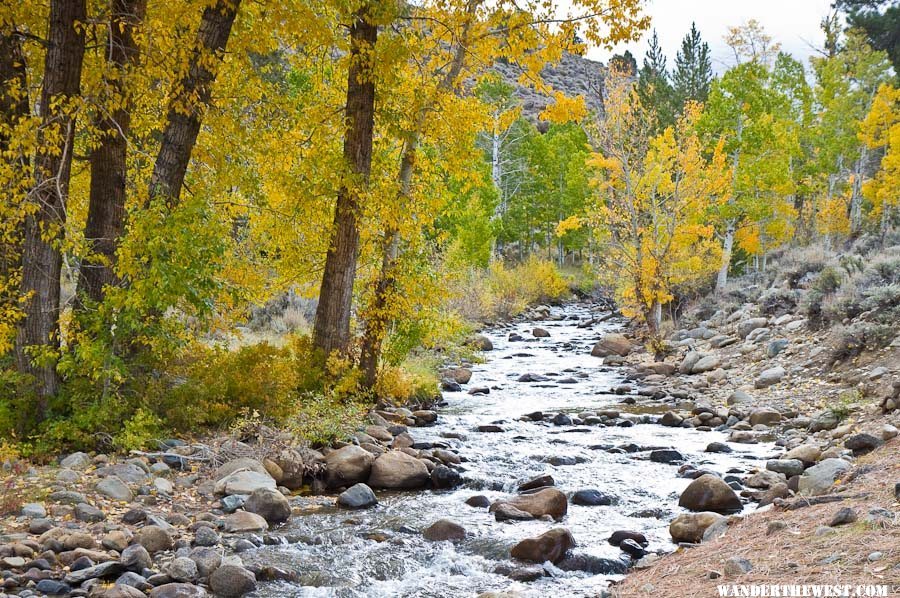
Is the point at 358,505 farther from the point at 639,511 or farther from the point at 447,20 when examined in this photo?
the point at 447,20

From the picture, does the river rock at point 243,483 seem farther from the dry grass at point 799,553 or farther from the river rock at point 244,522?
the dry grass at point 799,553

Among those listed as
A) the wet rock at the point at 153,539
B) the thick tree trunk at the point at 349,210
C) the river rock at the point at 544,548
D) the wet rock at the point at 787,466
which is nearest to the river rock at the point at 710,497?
the wet rock at the point at 787,466

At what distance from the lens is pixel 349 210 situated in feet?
35.5

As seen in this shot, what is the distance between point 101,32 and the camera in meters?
8.79

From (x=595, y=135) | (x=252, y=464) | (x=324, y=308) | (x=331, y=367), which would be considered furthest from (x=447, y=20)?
(x=595, y=135)

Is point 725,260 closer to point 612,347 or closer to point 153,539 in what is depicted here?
point 612,347

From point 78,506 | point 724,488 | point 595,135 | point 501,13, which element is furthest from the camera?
point 595,135

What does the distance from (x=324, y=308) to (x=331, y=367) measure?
0.99 meters

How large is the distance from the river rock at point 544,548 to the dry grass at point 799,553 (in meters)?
0.74

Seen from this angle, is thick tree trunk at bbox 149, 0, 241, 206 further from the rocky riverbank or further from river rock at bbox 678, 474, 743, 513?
river rock at bbox 678, 474, 743, 513

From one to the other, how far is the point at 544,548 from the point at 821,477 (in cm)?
270

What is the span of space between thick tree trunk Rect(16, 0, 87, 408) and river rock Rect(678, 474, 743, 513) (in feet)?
21.8

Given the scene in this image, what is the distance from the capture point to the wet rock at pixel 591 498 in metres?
7.63

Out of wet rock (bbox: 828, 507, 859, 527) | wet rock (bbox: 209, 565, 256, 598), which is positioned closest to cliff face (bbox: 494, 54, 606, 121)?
wet rock (bbox: 828, 507, 859, 527)
